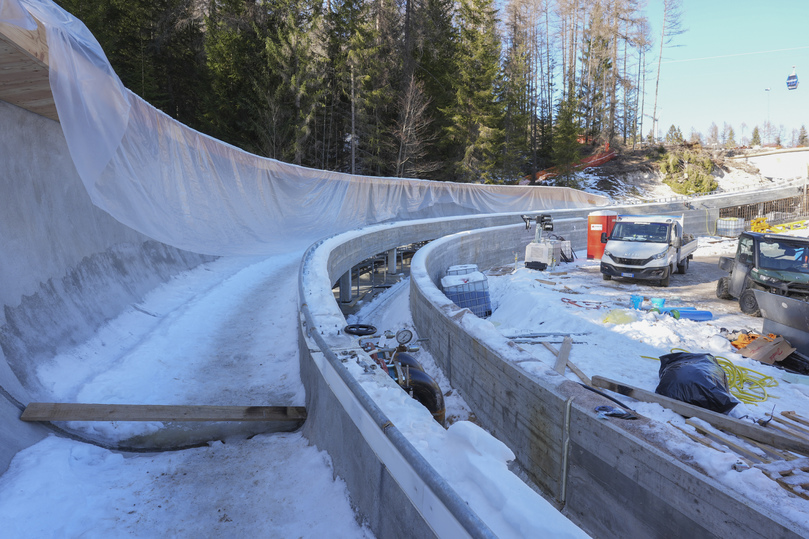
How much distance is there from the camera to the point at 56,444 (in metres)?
4.06

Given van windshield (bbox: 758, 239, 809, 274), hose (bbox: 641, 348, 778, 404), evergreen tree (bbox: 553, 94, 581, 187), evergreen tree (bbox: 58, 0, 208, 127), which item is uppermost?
evergreen tree (bbox: 58, 0, 208, 127)

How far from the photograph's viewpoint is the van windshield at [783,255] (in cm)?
1153

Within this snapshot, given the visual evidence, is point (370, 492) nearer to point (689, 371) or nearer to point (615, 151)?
point (689, 371)

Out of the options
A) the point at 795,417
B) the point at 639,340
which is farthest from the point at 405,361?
the point at 639,340

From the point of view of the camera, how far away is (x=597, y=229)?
20.7 metres

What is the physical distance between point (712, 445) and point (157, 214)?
7582 mm

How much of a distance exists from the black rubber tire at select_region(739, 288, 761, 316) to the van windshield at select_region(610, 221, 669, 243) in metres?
4.18

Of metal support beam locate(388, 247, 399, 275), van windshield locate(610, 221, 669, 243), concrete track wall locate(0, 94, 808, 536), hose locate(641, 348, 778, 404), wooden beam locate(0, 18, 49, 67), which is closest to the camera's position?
concrete track wall locate(0, 94, 808, 536)

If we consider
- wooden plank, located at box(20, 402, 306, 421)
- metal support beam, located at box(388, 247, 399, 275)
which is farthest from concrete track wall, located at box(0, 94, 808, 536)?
metal support beam, located at box(388, 247, 399, 275)

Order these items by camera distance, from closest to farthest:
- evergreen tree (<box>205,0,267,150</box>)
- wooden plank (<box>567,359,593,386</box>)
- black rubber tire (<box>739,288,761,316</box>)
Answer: wooden plank (<box>567,359,593,386</box>), black rubber tire (<box>739,288,761,316</box>), evergreen tree (<box>205,0,267,150</box>)

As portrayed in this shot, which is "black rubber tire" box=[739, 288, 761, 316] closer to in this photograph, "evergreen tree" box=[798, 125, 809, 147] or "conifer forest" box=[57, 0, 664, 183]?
"conifer forest" box=[57, 0, 664, 183]

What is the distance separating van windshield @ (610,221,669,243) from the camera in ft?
52.8

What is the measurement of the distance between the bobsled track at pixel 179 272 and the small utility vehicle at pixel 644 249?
7.88 m

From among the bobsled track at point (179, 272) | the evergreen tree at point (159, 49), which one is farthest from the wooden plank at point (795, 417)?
the evergreen tree at point (159, 49)
